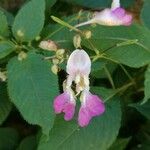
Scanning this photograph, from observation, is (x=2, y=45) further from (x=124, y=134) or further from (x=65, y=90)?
(x=124, y=134)

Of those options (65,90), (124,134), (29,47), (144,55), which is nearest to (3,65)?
(29,47)

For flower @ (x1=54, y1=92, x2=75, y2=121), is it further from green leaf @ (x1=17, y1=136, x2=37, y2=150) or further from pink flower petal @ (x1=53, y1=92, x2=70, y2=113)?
green leaf @ (x1=17, y1=136, x2=37, y2=150)

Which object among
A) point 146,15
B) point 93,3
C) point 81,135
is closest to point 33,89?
point 81,135

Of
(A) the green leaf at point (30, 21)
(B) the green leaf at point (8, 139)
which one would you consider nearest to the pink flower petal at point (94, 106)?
(A) the green leaf at point (30, 21)

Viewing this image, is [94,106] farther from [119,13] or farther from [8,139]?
[8,139]

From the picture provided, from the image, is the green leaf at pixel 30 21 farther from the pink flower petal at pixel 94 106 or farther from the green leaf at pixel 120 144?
the green leaf at pixel 120 144

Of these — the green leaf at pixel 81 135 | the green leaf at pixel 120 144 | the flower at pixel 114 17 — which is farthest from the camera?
the green leaf at pixel 120 144
